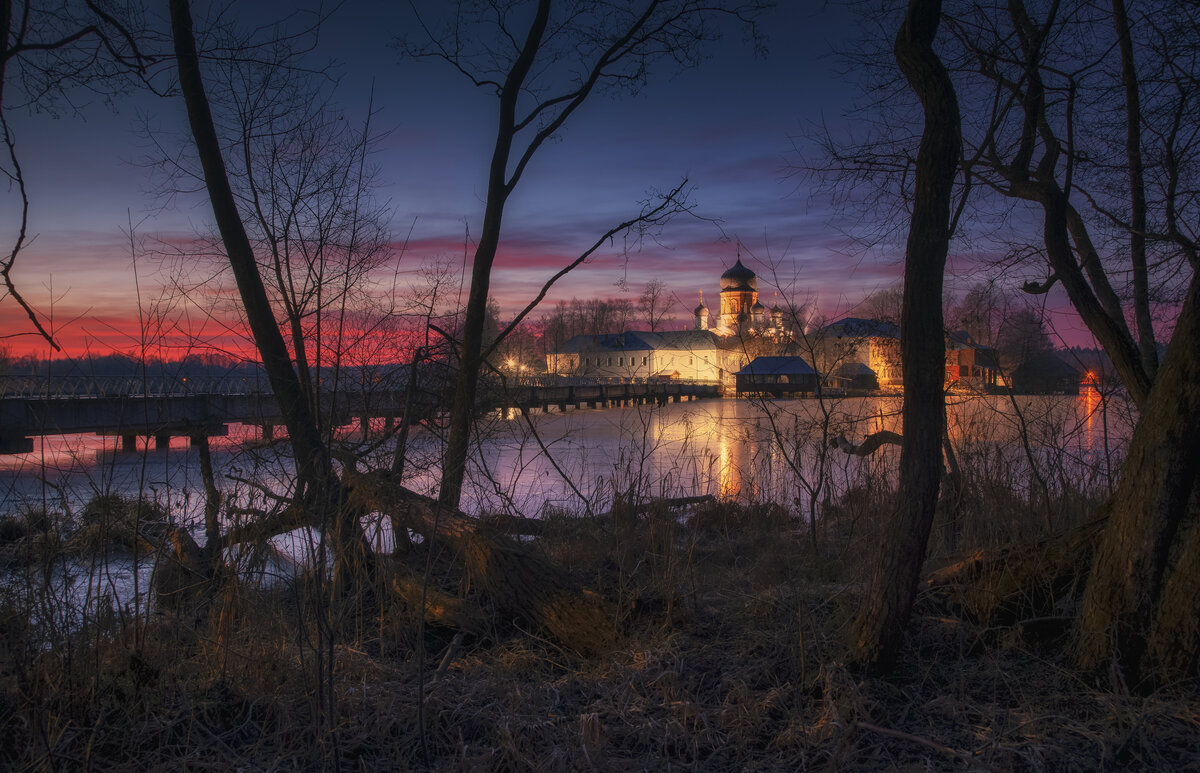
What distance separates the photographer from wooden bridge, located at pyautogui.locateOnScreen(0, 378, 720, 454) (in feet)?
12.7

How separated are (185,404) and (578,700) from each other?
58.9 feet

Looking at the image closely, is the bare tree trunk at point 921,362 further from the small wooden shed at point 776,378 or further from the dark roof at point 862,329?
the dark roof at point 862,329

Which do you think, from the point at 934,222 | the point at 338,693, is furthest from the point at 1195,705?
the point at 338,693

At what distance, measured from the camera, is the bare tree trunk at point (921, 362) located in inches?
118

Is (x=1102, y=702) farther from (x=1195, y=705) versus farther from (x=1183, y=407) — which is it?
(x=1183, y=407)

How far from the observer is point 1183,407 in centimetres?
288

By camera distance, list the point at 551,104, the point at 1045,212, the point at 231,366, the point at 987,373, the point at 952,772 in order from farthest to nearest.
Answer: the point at 987,373 < the point at 551,104 < the point at 231,366 < the point at 1045,212 < the point at 952,772

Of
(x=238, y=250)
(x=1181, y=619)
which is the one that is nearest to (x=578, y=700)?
(x=1181, y=619)

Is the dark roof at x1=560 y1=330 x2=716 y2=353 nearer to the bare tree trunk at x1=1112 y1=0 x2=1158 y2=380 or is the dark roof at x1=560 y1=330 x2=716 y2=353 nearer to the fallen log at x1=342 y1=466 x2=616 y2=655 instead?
the bare tree trunk at x1=1112 y1=0 x2=1158 y2=380

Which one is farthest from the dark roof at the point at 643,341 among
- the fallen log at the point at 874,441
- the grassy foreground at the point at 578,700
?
the grassy foreground at the point at 578,700

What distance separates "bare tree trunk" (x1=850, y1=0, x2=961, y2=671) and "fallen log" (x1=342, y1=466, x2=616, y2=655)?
4.18 feet

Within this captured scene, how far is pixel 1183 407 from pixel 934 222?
3.76ft

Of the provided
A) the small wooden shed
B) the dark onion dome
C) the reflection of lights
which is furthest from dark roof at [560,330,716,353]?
the reflection of lights

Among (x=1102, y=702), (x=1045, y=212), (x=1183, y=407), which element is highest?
(x=1045, y=212)
